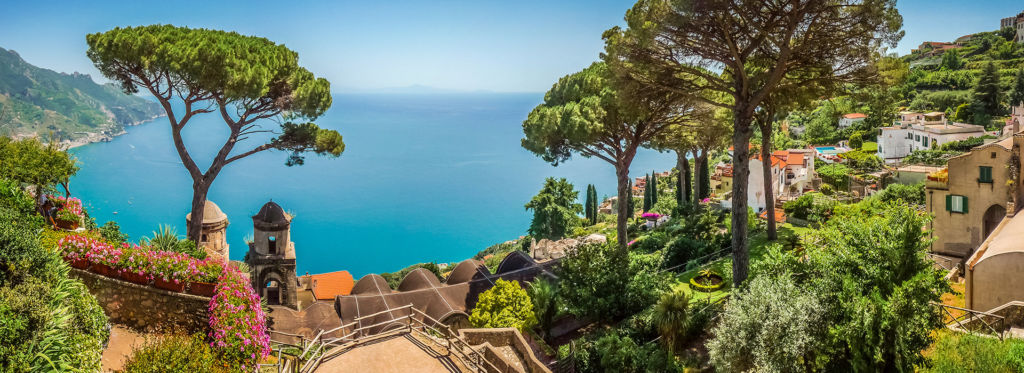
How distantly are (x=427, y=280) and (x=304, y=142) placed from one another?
5.48 m

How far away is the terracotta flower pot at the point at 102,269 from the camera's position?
26.8 ft

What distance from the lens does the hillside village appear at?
24.7ft

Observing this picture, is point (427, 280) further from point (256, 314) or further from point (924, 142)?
point (924, 142)

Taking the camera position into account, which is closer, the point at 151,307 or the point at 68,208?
the point at 151,307

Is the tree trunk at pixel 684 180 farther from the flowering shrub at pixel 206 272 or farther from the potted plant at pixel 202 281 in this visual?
the potted plant at pixel 202 281

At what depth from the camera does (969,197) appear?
1430cm

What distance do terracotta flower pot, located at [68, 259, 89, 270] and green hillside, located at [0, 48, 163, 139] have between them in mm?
69890

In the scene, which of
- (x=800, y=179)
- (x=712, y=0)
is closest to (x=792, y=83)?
(x=712, y=0)

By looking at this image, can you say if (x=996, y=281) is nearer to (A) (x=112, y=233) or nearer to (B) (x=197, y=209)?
(A) (x=112, y=233)

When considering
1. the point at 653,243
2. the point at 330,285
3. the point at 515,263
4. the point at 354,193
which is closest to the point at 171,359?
the point at 515,263

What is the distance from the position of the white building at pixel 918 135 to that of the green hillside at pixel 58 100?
80.6 meters

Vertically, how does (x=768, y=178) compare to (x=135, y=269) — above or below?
above

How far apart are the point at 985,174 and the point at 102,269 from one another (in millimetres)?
18449

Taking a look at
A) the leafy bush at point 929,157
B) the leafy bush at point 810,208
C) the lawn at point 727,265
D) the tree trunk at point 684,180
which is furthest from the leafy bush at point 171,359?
the leafy bush at point 929,157
